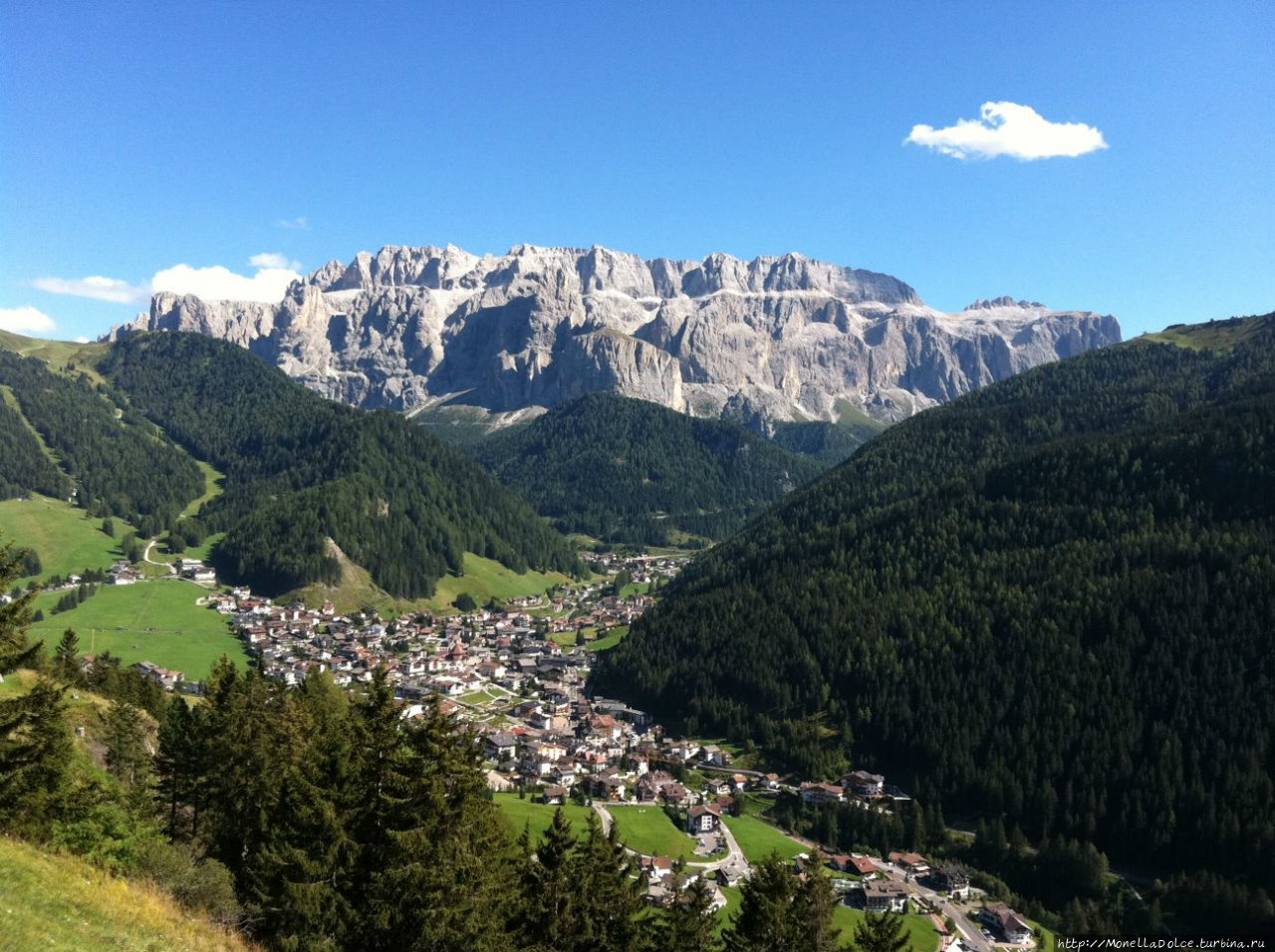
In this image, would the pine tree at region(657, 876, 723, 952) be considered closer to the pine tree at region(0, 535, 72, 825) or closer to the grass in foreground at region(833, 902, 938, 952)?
the pine tree at region(0, 535, 72, 825)

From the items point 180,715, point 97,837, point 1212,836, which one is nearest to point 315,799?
point 97,837

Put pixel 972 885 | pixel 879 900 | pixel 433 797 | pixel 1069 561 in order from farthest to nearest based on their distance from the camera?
pixel 1069 561 < pixel 972 885 < pixel 879 900 < pixel 433 797

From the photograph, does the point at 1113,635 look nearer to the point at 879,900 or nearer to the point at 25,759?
the point at 879,900

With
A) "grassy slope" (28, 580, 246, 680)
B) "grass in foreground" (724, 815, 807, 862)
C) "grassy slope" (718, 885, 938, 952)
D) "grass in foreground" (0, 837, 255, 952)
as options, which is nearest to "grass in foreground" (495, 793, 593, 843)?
"grassy slope" (718, 885, 938, 952)

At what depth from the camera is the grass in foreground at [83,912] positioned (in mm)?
20156

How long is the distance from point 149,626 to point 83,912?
16071cm

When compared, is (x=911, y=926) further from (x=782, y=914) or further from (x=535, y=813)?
(x=782, y=914)

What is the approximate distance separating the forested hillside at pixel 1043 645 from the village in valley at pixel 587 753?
10.7 meters

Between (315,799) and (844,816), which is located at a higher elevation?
(315,799)

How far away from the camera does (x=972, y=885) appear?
8300 cm

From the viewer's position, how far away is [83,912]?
2262cm

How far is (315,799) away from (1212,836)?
89634 millimetres

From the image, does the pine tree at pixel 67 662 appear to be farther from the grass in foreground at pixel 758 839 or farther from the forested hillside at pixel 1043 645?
the forested hillside at pixel 1043 645

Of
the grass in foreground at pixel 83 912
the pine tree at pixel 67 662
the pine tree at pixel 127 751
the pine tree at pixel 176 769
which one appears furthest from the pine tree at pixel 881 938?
the pine tree at pixel 67 662
